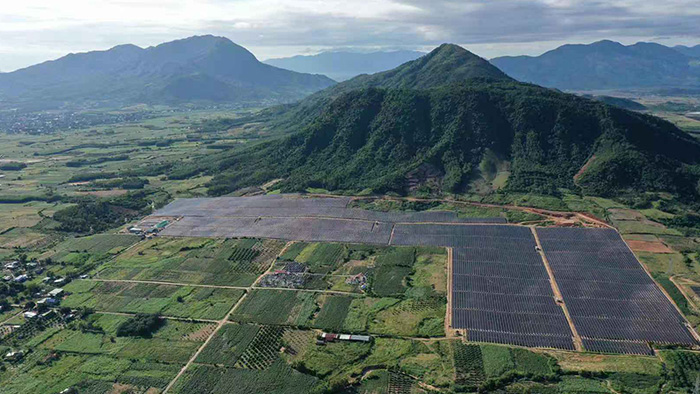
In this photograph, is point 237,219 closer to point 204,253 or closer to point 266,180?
point 204,253

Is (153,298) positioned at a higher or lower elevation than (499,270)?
lower

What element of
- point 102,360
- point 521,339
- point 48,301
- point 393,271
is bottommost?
point 102,360

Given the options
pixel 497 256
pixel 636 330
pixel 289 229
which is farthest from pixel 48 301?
pixel 636 330

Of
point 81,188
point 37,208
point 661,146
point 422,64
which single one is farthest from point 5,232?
point 422,64

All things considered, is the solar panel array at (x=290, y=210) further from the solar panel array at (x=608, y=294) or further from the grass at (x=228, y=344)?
the grass at (x=228, y=344)

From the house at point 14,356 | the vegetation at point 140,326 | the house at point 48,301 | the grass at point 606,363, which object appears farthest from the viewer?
the house at point 48,301

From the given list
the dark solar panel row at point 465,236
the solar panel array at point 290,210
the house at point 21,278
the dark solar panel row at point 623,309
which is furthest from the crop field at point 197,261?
the dark solar panel row at point 623,309

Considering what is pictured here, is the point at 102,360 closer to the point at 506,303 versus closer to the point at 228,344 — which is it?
the point at 228,344
